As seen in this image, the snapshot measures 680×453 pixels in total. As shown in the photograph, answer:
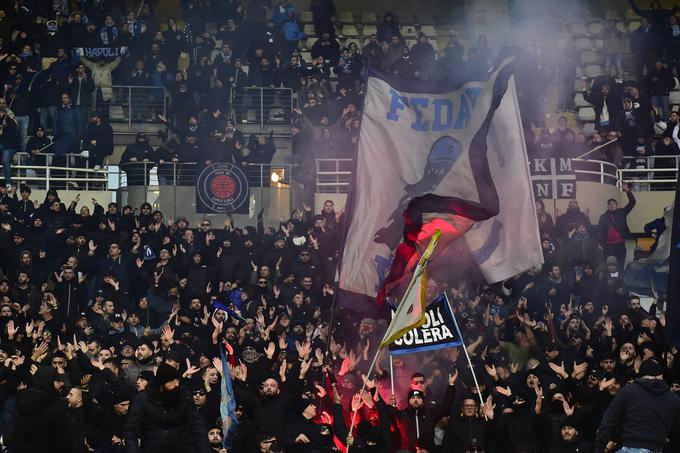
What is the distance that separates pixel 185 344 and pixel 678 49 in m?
12.6

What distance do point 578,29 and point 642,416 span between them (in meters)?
17.5

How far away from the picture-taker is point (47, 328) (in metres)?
16.3

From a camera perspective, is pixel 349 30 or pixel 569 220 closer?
pixel 569 220

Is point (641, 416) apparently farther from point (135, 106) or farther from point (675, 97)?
point (675, 97)

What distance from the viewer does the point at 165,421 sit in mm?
9625

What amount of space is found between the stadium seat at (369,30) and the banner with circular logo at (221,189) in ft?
24.4

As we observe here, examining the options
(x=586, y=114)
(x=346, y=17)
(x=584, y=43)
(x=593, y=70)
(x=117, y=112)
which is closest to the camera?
(x=117, y=112)

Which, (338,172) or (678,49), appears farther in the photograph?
(678,49)

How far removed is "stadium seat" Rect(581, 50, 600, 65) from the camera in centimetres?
2591

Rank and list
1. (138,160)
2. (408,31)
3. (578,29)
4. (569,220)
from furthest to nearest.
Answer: (408,31), (578,29), (138,160), (569,220)

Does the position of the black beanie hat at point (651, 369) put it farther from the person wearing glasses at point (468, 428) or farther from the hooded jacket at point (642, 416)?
the person wearing glasses at point (468, 428)

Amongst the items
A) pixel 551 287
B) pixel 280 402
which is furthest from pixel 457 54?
pixel 280 402

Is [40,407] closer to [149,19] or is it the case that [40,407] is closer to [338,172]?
[338,172]

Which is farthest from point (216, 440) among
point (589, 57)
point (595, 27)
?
point (595, 27)
